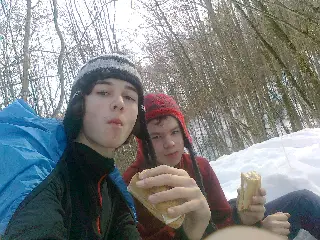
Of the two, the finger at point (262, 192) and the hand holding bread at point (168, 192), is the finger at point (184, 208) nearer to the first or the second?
the hand holding bread at point (168, 192)

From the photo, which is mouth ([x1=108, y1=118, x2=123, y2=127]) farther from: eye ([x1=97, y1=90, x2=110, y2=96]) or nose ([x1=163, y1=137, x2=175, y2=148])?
nose ([x1=163, y1=137, x2=175, y2=148])

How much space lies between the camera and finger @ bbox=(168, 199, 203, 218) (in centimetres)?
123

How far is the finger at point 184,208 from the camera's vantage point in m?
1.23

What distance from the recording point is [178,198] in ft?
4.18

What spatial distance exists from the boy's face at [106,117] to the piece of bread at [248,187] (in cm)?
67

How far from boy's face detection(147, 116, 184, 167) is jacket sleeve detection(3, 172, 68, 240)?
1075mm

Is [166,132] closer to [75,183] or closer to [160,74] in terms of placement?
[75,183]

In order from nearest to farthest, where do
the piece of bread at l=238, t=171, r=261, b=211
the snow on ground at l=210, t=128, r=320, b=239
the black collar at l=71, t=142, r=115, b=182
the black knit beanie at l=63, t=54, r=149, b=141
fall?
the black collar at l=71, t=142, r=115, b=182
the black knit beanie at l=63, t=54, r=149, b=141
the piece of bread at l=238, t=171, r=261, b=211
the snow on ground at l=210, t=128, r=320, b=239

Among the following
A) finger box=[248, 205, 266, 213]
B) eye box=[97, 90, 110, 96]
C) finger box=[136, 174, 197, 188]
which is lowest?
finger box=[248, 205, 266, 213]

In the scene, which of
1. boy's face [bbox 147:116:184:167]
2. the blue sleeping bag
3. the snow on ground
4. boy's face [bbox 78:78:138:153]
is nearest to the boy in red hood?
boy's face [bbox 147:116:184:167]

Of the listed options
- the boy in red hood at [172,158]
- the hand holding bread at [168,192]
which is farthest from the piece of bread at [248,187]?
the hand holding bread at [168,192]

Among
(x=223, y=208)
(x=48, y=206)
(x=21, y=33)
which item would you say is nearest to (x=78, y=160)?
(x=48, y=206)

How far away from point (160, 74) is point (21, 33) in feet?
25.5

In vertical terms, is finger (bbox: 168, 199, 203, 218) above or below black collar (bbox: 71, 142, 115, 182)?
below
